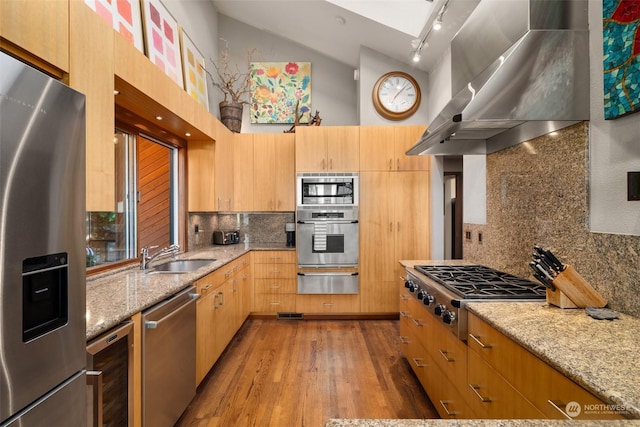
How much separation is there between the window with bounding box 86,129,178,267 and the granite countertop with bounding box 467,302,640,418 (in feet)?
8.30

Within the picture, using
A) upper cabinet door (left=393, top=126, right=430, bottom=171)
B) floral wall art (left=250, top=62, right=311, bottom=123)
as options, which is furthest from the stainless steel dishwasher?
floral wall art (left=250, top=62, right=311, bottom=123)

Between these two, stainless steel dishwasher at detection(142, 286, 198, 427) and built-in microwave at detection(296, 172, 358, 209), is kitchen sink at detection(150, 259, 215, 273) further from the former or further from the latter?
built-in microwave at detection(296, 172, 358, 209)

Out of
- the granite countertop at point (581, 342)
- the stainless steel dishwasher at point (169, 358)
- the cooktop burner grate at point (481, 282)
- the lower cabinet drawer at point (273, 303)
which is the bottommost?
the lower cabinet drawer at point (273, 303)

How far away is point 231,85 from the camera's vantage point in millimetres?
4066

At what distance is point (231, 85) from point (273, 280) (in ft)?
8.41

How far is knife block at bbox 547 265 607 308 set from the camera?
140 centimetres

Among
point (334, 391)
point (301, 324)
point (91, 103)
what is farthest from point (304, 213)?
point (91, 103)

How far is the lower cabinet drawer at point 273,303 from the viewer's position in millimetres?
3906

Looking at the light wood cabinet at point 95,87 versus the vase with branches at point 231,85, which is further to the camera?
the vase with branches at point 231,85

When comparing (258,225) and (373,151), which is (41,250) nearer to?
(373,151)

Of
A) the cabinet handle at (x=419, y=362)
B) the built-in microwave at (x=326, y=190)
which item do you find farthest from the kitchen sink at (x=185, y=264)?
the cabinet handle at (x=419, y=362)

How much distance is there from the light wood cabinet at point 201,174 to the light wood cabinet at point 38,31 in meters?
2.19

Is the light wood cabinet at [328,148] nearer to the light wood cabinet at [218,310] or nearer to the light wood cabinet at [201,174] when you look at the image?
the light wood cabinet at [201,174]

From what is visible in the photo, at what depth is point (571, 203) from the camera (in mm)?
1645
